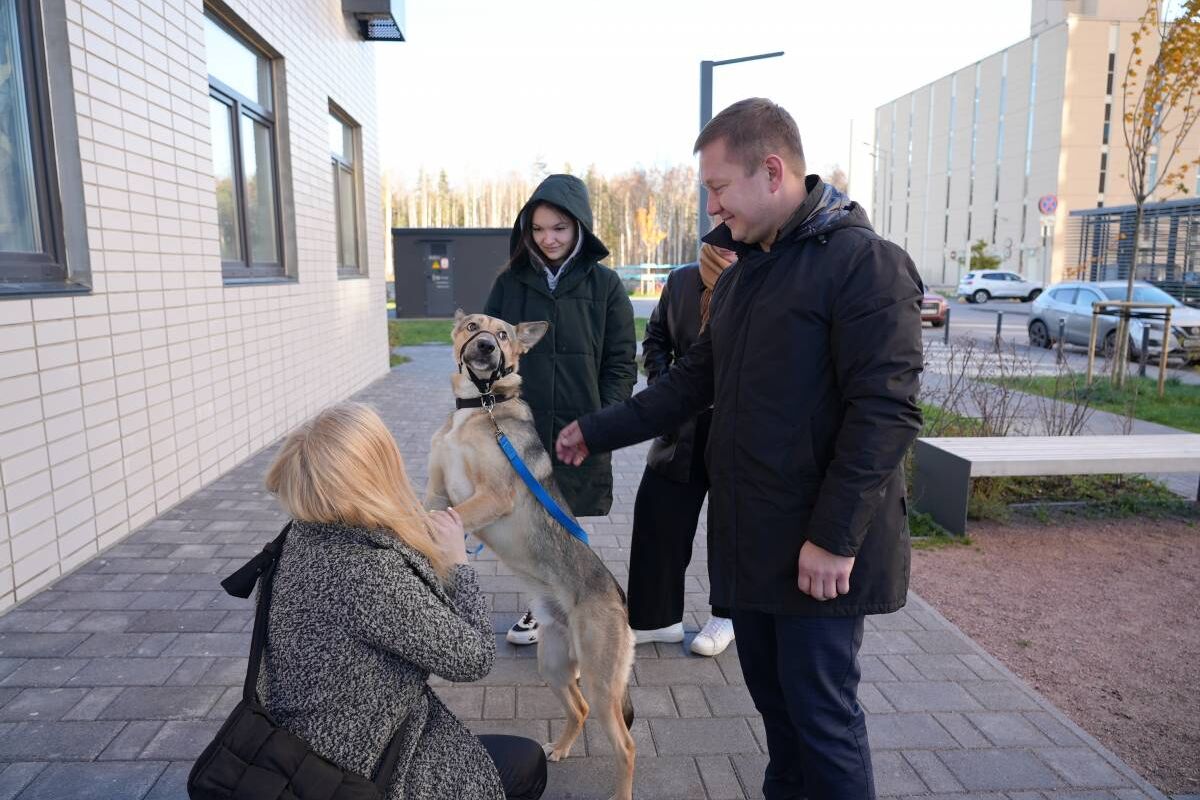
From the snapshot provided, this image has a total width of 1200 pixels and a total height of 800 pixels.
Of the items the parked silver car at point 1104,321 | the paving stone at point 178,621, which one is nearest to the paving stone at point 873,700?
the paving stone at point 178,621

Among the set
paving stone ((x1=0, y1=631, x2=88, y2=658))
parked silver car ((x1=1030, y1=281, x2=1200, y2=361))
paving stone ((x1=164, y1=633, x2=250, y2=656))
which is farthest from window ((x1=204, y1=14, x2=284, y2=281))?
parked silver car ((x1=1030, y1=281, x2=1200, y2=361))

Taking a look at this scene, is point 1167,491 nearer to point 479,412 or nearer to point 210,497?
point 479,412

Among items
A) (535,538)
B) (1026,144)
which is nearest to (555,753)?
(535,538)

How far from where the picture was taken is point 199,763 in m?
1.77

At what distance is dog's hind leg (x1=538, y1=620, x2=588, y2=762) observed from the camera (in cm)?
312

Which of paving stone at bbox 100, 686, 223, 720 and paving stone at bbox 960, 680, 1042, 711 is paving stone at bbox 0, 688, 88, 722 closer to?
paving stone at bbox 100, 686, 223, 720

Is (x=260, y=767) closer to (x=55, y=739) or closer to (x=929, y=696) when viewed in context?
(x=55, y=739)

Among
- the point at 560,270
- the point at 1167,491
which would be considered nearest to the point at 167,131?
the point at 560,270

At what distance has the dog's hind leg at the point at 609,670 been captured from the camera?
9.36ft

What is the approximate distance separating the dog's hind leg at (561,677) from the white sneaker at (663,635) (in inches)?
38.8

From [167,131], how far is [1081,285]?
2022 centimetres

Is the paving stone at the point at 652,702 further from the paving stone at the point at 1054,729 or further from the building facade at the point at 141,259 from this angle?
the building facade at the point at 141,259

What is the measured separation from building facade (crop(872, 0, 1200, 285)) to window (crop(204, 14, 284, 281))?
125 ft

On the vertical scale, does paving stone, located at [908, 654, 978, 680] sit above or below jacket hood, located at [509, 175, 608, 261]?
below
